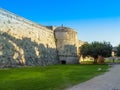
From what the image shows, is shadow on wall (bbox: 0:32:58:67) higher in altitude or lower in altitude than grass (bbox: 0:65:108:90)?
higher

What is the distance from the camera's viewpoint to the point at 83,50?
5822 centimetres

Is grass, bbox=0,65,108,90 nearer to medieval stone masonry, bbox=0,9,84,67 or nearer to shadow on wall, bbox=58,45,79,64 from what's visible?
medieval stone masonry, bbox=0,9,84,67

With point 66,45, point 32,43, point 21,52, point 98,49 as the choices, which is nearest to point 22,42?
point 21,52

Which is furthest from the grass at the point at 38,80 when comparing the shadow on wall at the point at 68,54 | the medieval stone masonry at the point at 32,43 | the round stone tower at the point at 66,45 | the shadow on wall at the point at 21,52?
the round stone tower at the point at 66,45

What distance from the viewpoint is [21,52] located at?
35.2 m

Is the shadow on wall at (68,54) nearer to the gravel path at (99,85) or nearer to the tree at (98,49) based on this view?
the tree at (98,49)

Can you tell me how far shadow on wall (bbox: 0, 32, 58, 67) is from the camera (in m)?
30.6

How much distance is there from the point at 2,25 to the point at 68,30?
26123 millimetres

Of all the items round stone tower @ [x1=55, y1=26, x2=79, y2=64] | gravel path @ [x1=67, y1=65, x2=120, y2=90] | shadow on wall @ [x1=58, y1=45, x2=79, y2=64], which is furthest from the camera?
round stone tower @ [x1=55, y1=26, x2=79, y2=64]

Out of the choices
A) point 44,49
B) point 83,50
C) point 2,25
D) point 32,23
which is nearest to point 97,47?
point 83,50

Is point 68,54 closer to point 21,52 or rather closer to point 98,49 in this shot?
point 98,49

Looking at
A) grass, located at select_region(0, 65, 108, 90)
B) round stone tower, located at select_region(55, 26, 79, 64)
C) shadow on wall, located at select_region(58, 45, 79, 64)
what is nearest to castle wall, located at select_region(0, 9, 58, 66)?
shadow on wall, located at select_region(58, 45, 79, 64)

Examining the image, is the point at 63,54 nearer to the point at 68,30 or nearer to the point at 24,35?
the point at 68,30

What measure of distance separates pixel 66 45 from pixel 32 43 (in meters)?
15.6
